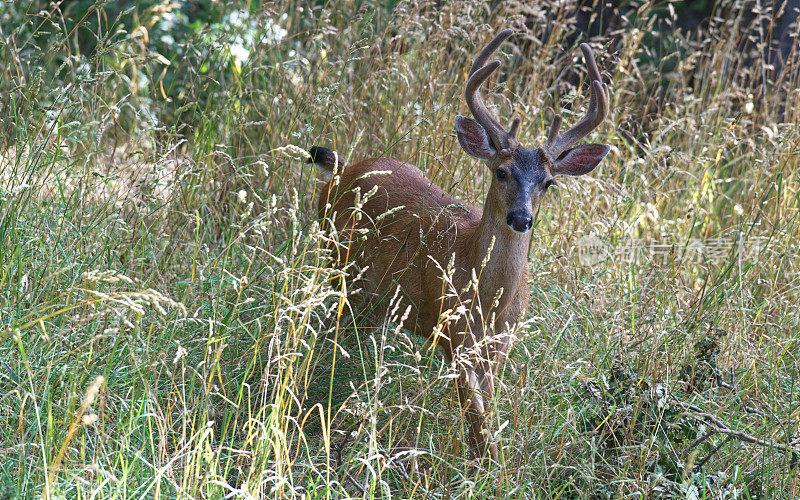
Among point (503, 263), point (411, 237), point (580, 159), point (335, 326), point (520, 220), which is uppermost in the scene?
point (580, 159)

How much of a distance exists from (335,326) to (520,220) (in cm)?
93

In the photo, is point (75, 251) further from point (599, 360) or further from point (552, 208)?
point (552, 208)

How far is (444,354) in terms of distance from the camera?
359 cm

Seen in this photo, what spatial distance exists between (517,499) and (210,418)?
3.46ft

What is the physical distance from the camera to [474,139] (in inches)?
145

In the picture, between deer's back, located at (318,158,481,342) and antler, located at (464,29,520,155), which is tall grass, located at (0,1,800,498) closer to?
deer's back, located at (318,158,481,342)

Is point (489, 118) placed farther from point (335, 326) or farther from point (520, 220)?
point (335, 326)

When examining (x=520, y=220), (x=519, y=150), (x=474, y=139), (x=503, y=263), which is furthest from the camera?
(x=474, y=139)

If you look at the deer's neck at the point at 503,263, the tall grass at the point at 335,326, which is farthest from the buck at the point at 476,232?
the tall grass at the point at 335,326

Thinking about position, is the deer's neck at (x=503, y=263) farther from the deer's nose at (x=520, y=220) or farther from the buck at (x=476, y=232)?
the deer's nose at (x=520, y=220)

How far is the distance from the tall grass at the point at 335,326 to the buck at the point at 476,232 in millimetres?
150

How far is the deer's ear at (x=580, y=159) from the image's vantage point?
3715 mm

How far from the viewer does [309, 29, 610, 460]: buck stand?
341cm

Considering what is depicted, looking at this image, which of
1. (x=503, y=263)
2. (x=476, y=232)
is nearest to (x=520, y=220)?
(x=503, y=263)
